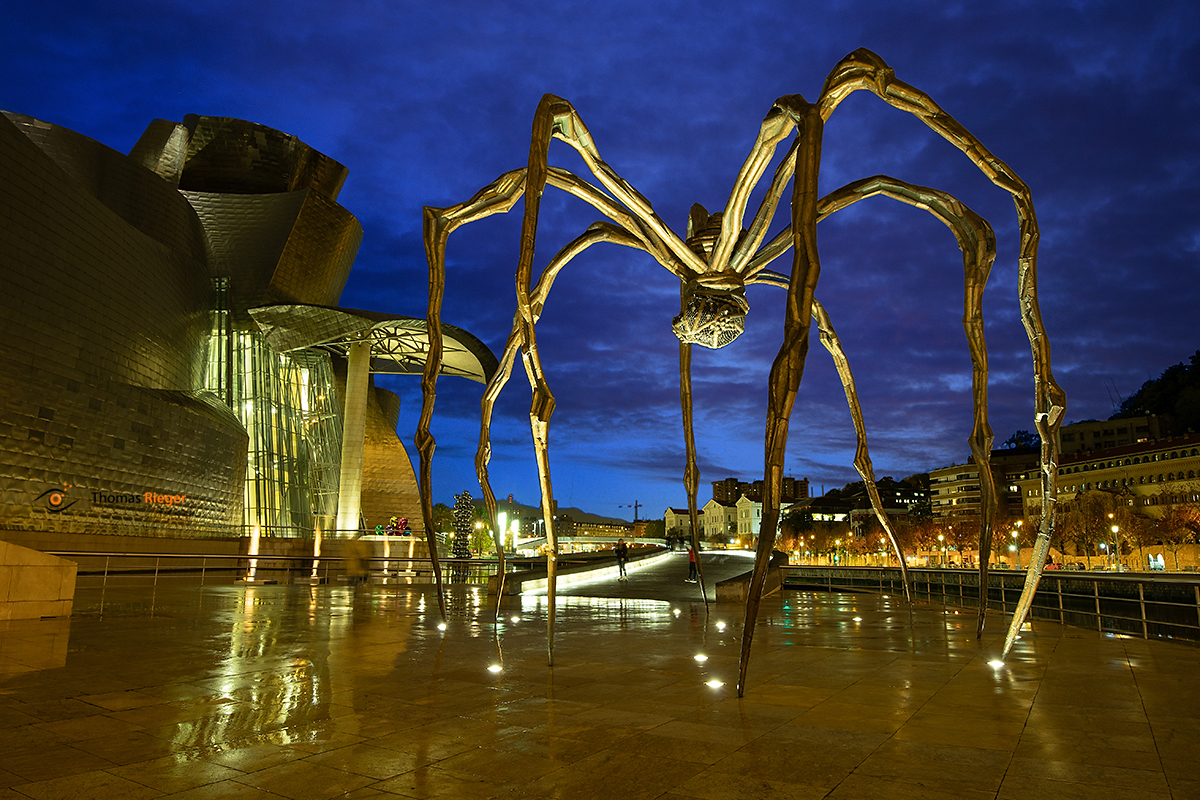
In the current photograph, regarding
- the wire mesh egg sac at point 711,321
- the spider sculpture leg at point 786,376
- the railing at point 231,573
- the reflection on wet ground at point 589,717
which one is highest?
the wire mesh egg sac at point 711,321

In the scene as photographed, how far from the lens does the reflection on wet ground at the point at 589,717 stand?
9.43 feet

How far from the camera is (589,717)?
400 centimetres

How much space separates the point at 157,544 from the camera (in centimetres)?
2955

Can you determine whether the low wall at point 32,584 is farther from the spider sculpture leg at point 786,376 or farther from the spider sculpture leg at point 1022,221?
the spider sculpture leg at point 1022,221

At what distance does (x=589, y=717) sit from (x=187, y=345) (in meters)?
39.4

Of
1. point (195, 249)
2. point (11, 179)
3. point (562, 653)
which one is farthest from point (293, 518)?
point (562, 653)

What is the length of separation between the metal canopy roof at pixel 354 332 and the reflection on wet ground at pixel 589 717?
32.1m

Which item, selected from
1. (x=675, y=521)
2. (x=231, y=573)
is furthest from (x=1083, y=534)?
(x=675, y=521)

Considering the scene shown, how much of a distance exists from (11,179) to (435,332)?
1066 inches

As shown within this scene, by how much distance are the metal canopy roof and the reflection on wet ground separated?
3205cm

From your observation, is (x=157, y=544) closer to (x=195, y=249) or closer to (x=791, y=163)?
(x=195, y=249)

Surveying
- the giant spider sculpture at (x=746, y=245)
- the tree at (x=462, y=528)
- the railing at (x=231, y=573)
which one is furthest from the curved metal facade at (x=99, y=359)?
the giant spider sculpture at (x=746, y=245)

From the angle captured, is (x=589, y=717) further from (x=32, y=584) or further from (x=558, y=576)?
(x=558, y=576)

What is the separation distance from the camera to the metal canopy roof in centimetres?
3891
